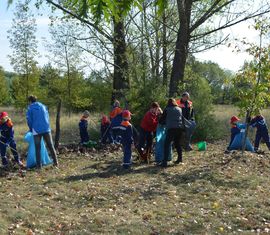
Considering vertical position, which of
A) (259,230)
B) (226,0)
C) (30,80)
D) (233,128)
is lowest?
(259,230)

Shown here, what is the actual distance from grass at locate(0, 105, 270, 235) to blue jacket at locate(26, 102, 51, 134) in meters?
1.13

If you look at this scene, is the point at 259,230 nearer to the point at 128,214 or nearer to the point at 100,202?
the point at 128,214

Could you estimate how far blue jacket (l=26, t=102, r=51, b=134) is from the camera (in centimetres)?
1216

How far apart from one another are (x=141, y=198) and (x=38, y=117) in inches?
168

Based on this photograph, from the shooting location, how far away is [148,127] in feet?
43.5

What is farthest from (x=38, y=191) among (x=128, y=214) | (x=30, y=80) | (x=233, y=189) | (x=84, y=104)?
(x=30, y=80)

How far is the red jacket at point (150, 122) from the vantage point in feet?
43.3

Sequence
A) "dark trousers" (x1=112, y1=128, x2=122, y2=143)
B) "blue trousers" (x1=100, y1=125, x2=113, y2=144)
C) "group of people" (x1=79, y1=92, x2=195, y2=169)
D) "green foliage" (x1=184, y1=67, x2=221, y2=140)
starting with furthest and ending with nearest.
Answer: "green foliage" (x1=184, y1=67, x2=221, y2=140)
"blue trousers" (x1=100, y1=125, x2=113, y2=144)
"dark trousers" (x1=112, y1=128, x2=122, y2=143)
"group of people" (x1=79, y1=92, x2=195, y2=169)

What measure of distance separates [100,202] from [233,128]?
286 inches

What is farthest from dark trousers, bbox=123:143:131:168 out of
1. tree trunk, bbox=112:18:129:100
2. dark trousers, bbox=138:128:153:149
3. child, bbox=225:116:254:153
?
tree trunk, bbox=112:18:129:100

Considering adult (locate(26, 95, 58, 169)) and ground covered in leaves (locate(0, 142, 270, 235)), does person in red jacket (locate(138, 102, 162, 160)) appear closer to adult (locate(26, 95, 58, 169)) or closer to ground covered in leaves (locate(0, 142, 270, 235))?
ground covered in leaves (locate(0, 142, 270, 235))

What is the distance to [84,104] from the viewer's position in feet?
101

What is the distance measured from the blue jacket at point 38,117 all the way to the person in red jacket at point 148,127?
2.81 meters

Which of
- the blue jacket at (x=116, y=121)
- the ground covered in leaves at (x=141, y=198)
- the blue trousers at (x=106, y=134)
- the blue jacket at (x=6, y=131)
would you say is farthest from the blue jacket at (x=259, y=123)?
the blue jacket at (x=6, y=131)
